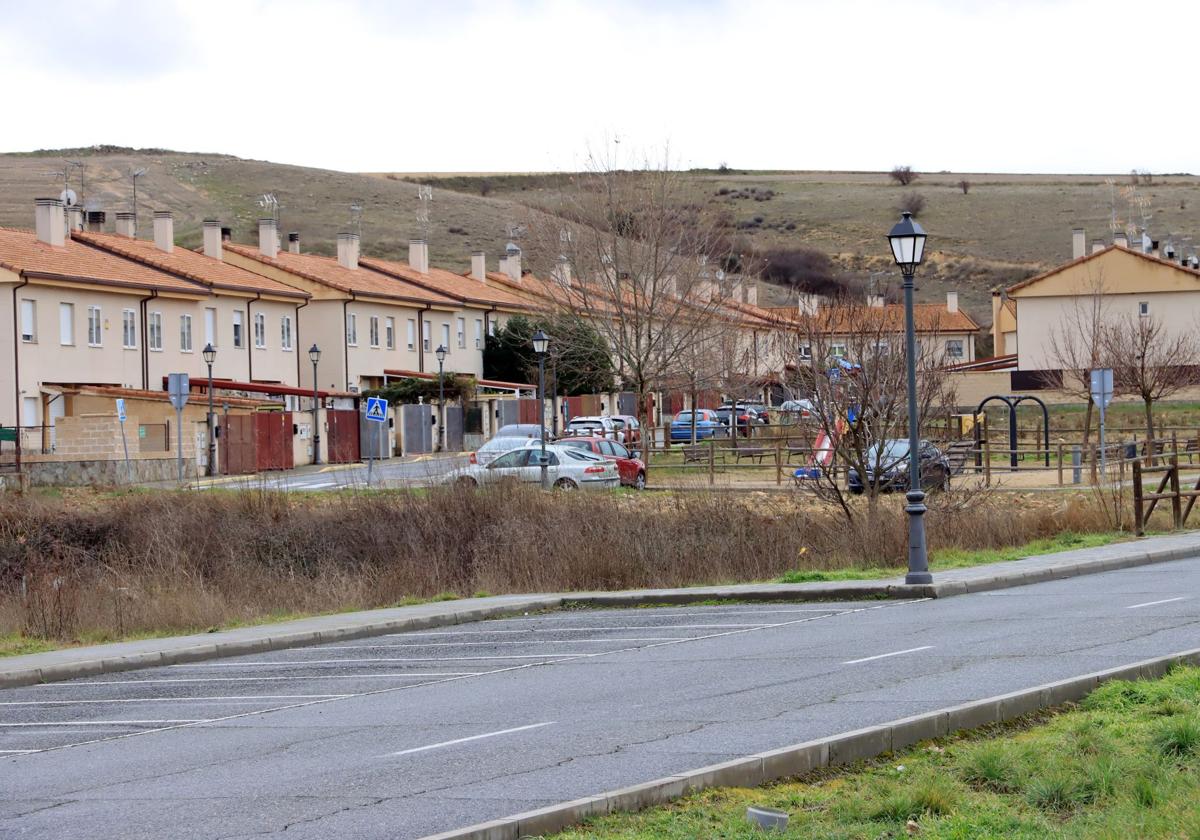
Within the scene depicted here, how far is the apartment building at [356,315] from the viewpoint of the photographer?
7075 centimetres

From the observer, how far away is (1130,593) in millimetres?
19062

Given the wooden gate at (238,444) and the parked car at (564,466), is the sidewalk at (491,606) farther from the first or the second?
the wooden gate at (238,444)

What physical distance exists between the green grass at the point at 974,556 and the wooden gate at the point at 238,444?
33.2 meters

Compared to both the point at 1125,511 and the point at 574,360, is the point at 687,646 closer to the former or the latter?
the point at 1125,511

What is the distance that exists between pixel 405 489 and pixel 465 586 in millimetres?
5685

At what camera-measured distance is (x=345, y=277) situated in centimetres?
7456

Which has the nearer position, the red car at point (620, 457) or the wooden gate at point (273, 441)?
the red car at point (620, 457)

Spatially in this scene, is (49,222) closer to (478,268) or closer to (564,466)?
(564,466)

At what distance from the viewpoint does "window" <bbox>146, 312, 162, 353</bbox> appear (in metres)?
60.2

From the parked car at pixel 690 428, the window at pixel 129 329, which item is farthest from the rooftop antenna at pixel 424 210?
the window at pixel 129 329

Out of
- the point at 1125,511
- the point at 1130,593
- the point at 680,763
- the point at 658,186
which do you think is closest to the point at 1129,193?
the point at 658,186

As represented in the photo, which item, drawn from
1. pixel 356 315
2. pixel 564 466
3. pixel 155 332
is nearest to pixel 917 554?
pixel 564 466

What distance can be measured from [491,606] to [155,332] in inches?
1661

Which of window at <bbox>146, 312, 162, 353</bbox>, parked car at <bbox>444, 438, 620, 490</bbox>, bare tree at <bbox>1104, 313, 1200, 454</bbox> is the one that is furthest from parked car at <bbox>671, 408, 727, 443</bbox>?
parked car at <bbox>444, 438, 620, 490</bbox>
